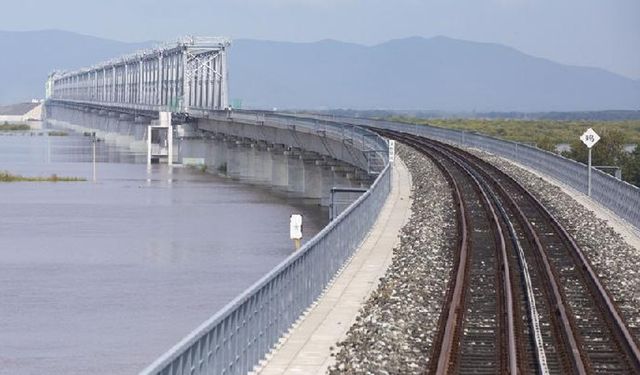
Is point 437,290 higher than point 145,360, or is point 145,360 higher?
point 437,290

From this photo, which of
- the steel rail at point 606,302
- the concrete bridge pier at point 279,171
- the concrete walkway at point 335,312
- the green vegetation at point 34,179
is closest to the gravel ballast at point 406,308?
the concrete walkway at point 335,312

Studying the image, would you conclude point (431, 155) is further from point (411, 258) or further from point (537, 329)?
point (537, 329)

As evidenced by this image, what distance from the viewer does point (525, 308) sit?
22.6 metres

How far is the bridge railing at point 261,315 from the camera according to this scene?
13305mm

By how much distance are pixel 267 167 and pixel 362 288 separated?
81202 mm

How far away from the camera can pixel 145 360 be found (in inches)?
1054

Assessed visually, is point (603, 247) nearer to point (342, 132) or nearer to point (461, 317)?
point (461, 317)

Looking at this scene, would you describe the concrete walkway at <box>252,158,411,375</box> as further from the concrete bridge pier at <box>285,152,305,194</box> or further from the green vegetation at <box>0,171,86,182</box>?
the green vegetation at <box>0,171,86,182</box>

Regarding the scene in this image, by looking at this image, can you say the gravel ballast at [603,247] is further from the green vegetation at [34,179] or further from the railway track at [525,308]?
the green vegetation at [34,179]

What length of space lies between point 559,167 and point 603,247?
952 inches

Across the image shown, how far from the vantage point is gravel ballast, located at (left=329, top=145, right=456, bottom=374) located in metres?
17.3

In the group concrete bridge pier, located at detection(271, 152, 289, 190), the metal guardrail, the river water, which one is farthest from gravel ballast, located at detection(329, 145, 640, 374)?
concrete bridge pier, located at detection(271, 152, 289, 190)

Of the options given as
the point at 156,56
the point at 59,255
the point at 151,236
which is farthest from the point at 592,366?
the point at 156,56

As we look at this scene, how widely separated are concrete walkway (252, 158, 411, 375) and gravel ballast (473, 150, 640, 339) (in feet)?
14.0
